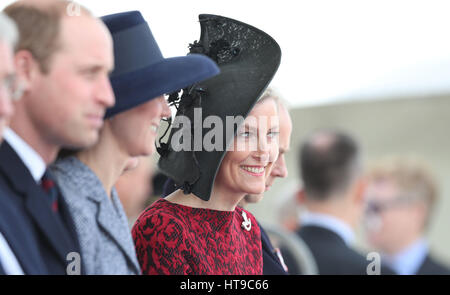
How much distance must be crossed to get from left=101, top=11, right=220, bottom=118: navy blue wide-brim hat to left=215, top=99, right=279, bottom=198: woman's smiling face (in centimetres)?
41

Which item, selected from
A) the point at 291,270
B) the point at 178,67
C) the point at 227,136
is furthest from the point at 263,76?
the point at 291,270

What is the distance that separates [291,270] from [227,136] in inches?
67.0

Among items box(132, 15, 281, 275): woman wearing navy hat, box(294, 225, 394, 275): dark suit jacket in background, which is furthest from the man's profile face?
box(294, 225, 394, 275): dark suit jacket in background

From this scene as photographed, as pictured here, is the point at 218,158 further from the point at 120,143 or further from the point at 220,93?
the point at 120,143

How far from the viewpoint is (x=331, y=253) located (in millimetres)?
4195

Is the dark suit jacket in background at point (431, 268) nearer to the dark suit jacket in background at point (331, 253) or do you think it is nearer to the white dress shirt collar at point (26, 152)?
the dark suit jacket in background at point (331, 253)

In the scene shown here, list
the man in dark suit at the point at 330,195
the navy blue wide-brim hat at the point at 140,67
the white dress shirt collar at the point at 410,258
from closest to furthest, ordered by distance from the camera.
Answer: the navy blue wide-brim hat at the point at 140,67 < the man in dark suit at the point at 330,195 < the white dress shirt collar at the point at 410,258

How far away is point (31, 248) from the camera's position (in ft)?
5.85

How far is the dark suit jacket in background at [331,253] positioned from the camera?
4039mm

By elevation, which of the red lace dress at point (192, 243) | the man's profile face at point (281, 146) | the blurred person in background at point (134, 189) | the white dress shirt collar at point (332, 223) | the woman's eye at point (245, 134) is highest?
the woman's eye at point (245, 134)

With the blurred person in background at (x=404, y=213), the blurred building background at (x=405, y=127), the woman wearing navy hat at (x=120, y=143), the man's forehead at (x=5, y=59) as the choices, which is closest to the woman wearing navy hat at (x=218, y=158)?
the woman wearing navy hat at (x=120, y=143)

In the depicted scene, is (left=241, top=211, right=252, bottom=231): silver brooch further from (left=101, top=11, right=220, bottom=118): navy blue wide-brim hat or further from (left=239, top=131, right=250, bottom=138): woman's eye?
(left=101, top=11, right=220, bottom=118): navy blue wide-brim hat
